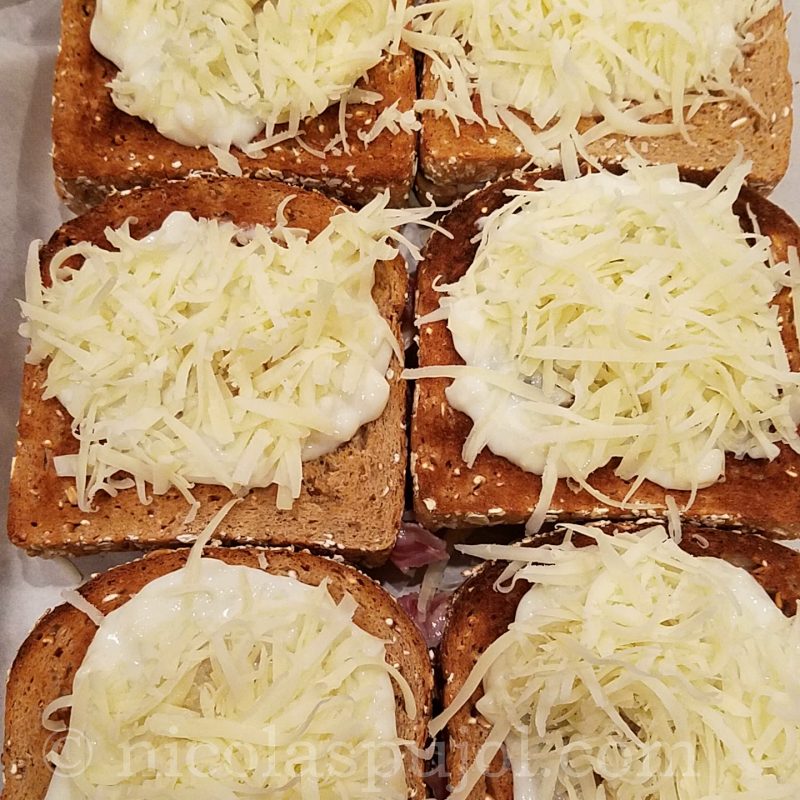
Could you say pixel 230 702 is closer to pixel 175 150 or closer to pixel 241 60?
pixel 175 150

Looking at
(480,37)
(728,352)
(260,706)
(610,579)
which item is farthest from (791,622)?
(480,37)

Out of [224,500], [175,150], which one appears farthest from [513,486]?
[175,150]

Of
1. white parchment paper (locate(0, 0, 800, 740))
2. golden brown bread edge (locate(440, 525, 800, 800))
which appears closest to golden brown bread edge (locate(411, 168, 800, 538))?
golden brown bread edge (locate(440, 525, 800, 800))

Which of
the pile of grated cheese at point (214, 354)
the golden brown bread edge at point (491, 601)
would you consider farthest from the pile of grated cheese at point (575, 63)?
the golden brown bread edge at point (491, 601)

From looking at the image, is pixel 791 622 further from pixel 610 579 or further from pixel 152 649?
pixel 152 649

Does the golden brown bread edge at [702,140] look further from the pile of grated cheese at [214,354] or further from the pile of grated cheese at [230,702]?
the pile of grated cheese at [230,702]

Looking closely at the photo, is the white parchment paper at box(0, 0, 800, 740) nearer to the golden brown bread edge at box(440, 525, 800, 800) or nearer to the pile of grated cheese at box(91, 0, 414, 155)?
the pile of grated cheese at box(91, 0, 414, 155)
